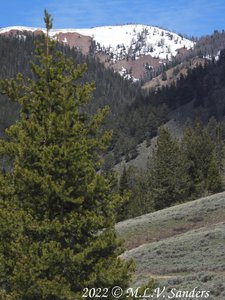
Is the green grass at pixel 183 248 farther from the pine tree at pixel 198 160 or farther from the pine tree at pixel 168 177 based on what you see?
the pine tree at pixel 198 160

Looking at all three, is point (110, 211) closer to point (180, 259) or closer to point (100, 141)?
point (100, 141)

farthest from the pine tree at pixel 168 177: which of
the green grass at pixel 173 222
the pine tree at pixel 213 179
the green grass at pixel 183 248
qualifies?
the green grass at pixel 173 222

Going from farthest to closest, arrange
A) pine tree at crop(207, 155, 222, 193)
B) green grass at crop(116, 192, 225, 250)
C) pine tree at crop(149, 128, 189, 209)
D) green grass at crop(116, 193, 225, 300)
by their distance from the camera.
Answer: pine tree at crop(207, 155, 222, 193)
pine tree at crop(149, 128, 189, 209)
green grass at crop(116, 192, 225, 250)
green grass at crop(116, 193, 225, 300)

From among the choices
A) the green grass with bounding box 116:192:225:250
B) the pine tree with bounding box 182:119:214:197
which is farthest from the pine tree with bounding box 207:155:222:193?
the green grass with bounding box 116:192:225:250

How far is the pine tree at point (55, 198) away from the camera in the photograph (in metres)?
11.6

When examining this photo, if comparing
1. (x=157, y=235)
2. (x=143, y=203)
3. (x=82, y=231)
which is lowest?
(x=143, y=203)

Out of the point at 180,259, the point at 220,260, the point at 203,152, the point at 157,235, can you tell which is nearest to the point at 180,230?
the point at 157,235

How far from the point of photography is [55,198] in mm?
12242

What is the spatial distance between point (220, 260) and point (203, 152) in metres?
49.7

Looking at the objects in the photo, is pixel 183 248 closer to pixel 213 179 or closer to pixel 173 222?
pixel 173 222

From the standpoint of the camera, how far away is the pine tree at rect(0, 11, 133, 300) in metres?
11.6

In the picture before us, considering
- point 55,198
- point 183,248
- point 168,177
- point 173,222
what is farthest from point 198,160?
point 55,198

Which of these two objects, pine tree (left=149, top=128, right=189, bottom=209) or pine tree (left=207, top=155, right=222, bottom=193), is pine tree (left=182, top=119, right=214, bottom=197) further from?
pine tree (left=149, top=128, right=189, bottom=209)

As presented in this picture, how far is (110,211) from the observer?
1285cm
